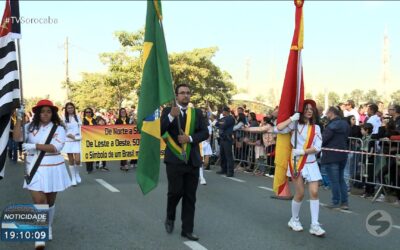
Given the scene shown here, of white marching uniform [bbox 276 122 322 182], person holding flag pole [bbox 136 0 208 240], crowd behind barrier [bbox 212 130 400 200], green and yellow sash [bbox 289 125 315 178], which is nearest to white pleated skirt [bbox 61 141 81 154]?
person holding flag pole [bbox 136 0 208 240]

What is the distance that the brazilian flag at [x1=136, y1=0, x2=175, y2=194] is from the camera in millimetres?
5875

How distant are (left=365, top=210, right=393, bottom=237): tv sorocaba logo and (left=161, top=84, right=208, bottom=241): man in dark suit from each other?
2.79 meters

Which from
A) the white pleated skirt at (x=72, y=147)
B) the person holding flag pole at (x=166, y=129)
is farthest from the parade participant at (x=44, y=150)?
the white pleated skirt at (x=72, y=147)

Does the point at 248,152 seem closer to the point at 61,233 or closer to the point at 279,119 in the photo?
the point at 279,119

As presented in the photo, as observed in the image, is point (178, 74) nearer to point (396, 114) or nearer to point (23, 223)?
point (396, 114)

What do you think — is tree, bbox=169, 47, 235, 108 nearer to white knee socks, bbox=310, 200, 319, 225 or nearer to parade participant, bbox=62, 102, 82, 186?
parade participant, bbox=62, 102, 82, 186

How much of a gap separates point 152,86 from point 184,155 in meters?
0.99

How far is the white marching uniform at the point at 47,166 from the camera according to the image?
222 inches

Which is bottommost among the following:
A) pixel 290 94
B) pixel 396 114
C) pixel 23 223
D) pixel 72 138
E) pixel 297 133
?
pixel 23 223

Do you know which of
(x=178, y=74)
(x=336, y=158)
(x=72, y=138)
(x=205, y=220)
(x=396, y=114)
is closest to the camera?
(x=205, y=220)

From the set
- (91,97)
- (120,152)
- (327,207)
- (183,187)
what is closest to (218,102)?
(91,97)

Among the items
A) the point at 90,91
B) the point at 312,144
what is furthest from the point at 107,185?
the point at 90,91

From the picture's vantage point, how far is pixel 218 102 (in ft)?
130

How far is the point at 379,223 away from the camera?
303 inches
